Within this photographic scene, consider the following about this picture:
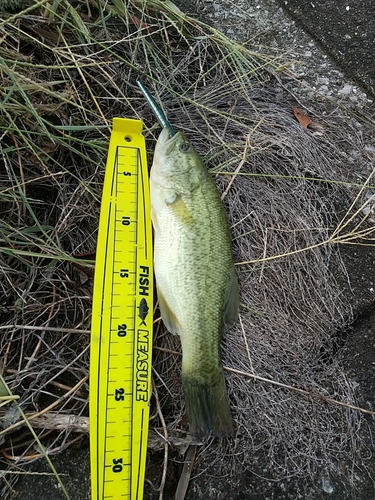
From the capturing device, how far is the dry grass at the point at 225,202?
195cm

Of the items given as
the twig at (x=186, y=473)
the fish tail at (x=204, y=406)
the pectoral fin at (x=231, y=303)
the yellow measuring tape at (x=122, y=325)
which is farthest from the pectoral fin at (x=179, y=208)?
the twig at (x=186, y=473)

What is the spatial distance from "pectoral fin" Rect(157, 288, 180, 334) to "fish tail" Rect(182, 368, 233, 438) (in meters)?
0.19

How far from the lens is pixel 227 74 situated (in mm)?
2459

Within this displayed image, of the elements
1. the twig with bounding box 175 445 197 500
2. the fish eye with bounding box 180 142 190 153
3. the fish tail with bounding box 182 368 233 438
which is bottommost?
the twig with bounding box 175 445 197 500

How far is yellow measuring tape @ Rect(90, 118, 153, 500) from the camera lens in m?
1.82

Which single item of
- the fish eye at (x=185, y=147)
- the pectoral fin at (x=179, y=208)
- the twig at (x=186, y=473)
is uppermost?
the fish eye at (x=185, y=147)

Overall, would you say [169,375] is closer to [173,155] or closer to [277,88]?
[173,155]

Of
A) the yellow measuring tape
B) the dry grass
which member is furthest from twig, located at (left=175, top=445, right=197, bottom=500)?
the yellow measuring tape

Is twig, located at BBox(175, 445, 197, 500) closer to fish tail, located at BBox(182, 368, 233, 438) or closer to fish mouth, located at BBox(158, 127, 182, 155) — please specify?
fish tail, located at BBox(182, 368, 233, 438)

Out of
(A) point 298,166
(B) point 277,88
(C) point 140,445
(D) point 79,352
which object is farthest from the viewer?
(B) point 277,88

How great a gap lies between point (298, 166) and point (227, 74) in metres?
0.61

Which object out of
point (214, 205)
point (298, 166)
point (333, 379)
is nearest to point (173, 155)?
point (214, 205)

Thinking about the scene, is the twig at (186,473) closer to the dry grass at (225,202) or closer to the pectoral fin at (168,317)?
the dry grass at (225,202)

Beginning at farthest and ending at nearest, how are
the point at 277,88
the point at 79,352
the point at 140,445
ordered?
1. the point at 277,88
2. the point at 79,352
3. the point at 140,445
